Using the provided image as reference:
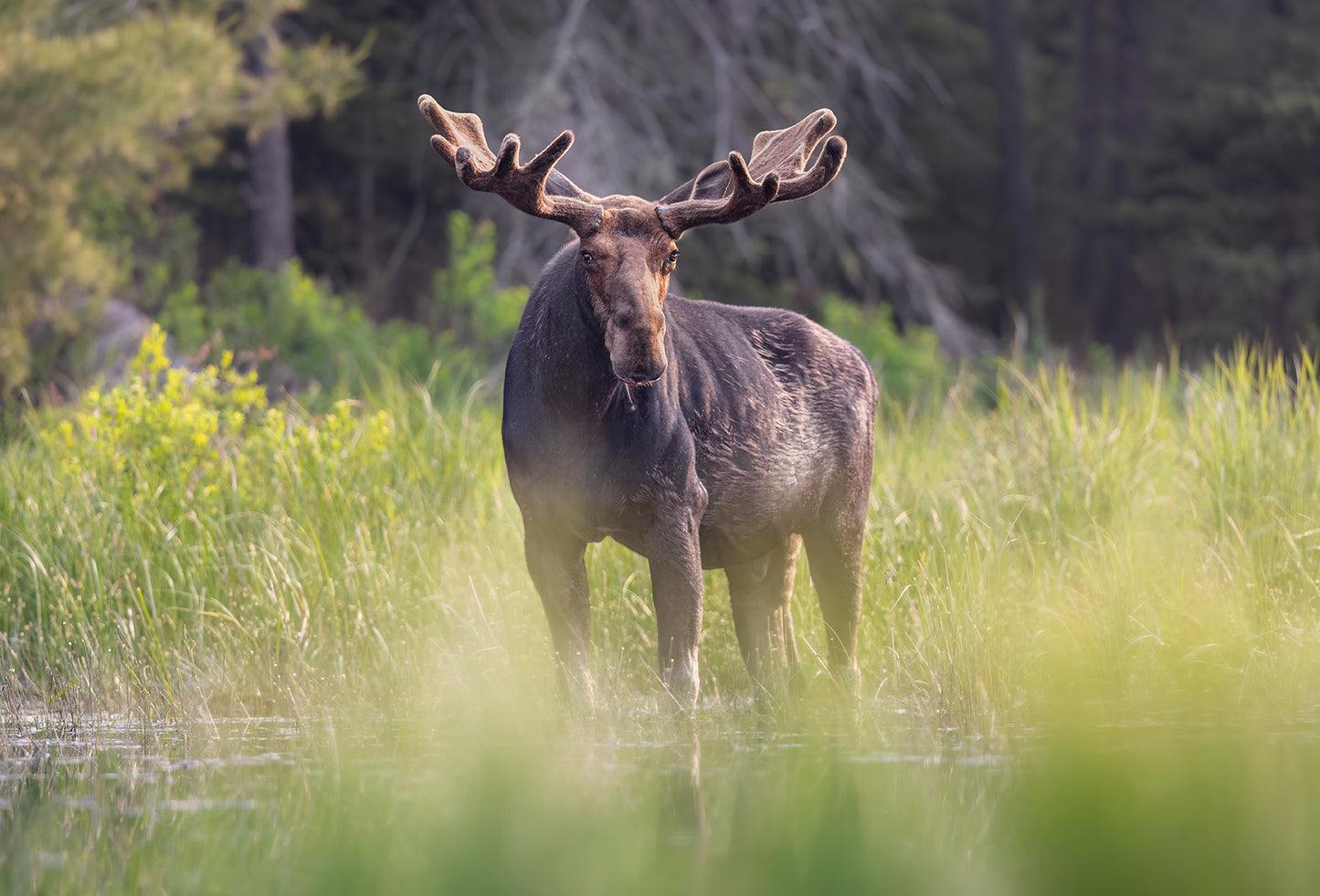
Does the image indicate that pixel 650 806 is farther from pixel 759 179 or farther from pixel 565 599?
pixel 759 179

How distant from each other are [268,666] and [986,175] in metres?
23.9

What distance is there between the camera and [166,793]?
183 inches

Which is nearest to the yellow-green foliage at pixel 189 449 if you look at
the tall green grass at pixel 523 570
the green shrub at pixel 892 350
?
the tall green grass at pixel 523 570

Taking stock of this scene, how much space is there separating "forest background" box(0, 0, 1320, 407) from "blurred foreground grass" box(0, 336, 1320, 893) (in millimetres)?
4033

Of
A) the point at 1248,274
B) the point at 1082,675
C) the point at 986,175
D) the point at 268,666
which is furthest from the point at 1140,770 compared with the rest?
the point at 986,175

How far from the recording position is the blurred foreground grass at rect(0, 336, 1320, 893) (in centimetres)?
398

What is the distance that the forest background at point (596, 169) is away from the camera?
1357 centimetres

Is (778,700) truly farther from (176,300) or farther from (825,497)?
(176,300)

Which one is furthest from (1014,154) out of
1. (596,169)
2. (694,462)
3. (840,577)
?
(694,462)

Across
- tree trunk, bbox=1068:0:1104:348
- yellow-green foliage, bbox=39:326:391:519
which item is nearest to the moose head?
yellow-green foliage, bbox=39:326:391:519

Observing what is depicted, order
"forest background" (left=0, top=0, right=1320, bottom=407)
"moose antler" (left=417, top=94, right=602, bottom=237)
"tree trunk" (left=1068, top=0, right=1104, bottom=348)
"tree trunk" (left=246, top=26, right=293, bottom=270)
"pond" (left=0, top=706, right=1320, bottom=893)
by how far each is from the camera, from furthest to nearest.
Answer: "tree trunk" (left=1068, top=0, right=1104, bottom=348) < "tree trunk" (left=246, top=26, right=293, bottom=270) < "forest background" (left=0, top=0, right=1320, bottom=407) < "moose antler" (left=417, top=94, right=602, bottom=237) < "pond" (left=0, top=706, right=1320, bottom=893)

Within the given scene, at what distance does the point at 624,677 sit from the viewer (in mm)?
6594

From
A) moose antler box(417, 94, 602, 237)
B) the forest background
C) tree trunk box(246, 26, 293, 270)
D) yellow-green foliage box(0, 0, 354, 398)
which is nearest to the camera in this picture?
moose antler box(417, 94, 602, 237)

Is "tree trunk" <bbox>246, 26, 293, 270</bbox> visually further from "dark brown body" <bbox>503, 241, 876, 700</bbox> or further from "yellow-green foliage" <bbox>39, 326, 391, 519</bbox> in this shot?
"dark brown body" <bbox>503, 241, 876, 700</bbox>
